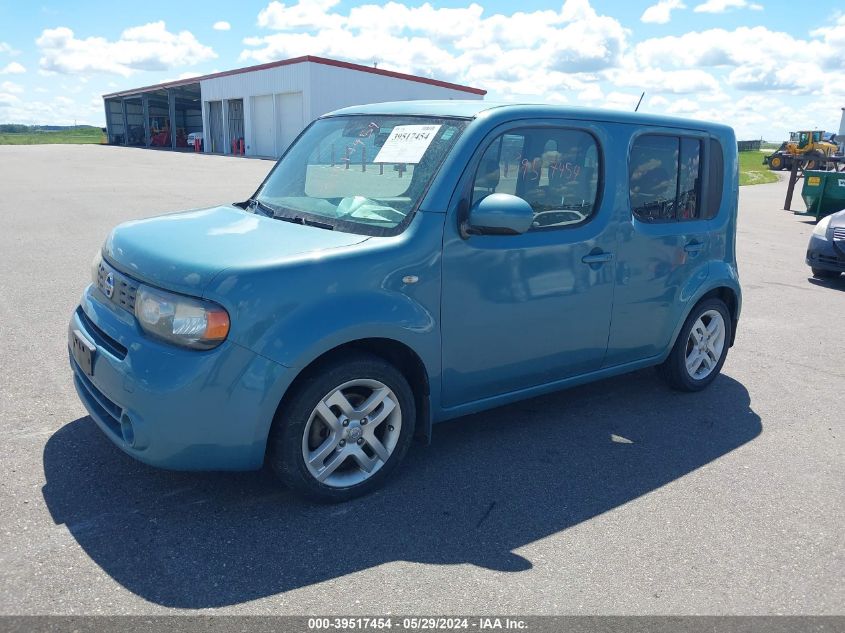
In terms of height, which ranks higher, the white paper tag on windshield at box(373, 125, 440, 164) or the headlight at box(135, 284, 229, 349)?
the white paper tag on windshield at box(373, 125, 440, 164)

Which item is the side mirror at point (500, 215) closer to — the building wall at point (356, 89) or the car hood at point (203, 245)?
the car hood at point (203, 245)

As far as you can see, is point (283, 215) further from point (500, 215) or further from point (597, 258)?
point (597, 258)

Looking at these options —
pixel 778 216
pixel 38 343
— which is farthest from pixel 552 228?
pixel 778 216

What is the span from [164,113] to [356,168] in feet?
217

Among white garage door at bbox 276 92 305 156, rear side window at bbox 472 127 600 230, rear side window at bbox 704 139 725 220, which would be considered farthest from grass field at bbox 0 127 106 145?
rear side window at bbox 472 127 600 230

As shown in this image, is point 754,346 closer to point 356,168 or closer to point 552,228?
point 552,228

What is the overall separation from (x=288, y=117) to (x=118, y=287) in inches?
1492

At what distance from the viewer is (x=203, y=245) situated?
3316mm

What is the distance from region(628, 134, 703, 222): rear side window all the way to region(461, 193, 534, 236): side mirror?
1.20 m

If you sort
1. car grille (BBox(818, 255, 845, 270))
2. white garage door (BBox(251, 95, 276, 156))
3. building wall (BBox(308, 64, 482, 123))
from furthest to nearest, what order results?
white garage door (BBox(251, 95, 276, 156))
building wall (BBox(308, 64, 482, 123))
car grille (BBox(818, 255, 845, 270))

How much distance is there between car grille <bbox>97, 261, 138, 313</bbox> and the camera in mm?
3279

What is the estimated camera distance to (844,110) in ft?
205

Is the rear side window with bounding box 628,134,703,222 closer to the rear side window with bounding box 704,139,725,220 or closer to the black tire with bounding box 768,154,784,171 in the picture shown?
the rear side window with bounding box 704,139,725,220

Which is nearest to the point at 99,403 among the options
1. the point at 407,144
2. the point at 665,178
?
the point at 407,144
